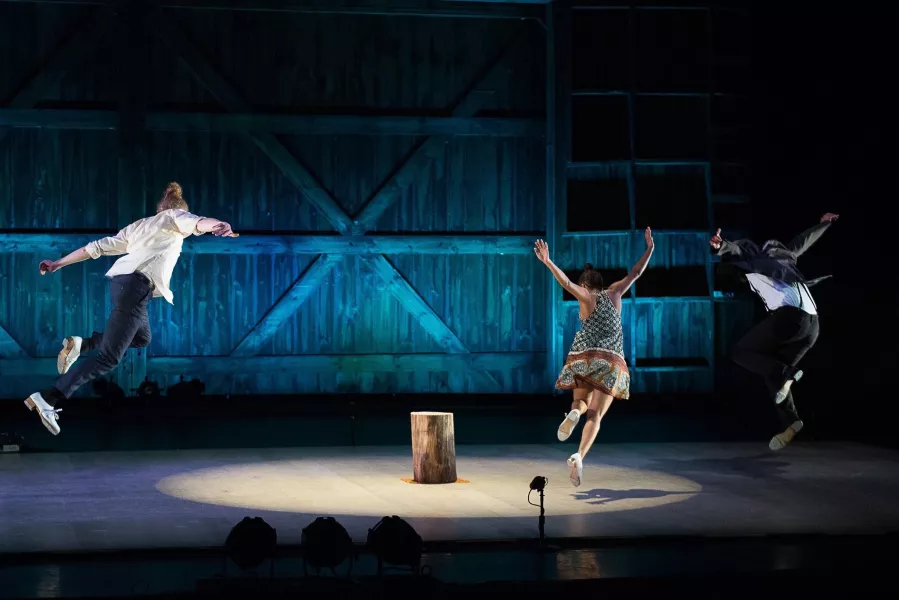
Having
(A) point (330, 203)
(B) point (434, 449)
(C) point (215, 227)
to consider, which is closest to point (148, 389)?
(A) point (330, 203)

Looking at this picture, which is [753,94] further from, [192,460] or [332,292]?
[192,460]

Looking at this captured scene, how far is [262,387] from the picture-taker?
1390 centimetres

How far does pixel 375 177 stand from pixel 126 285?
5.43 meters

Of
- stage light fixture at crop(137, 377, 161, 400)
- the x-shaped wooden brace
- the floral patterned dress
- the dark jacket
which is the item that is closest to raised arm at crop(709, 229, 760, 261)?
the dark jacket

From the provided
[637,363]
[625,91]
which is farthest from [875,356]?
[625,91]

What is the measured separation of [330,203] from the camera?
1392cm

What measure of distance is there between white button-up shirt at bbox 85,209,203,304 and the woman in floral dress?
2.55m

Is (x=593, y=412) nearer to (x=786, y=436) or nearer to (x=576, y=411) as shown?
(x=576, y=411)

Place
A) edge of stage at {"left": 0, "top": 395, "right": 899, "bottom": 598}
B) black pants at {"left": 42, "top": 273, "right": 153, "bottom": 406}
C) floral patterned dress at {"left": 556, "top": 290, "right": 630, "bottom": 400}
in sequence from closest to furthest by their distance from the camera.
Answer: edge of stage at {"left": 0, "top": 395, "right": 899, "bottom": 598}
floral patterned dress at {"left": 556, "top": 290, "right": 630, "bottom": 400}
black pants at {"left": 42, "top": 273, "right": 153, "bottom": 406}

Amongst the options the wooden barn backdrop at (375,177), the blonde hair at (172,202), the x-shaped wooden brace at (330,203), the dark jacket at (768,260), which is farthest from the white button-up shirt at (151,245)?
the x-shaped wooden brace at (330,203)

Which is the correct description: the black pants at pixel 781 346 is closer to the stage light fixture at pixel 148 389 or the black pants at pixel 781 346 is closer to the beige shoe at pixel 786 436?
the beige shoe at pixel 786 436

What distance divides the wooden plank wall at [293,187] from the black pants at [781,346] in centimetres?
415

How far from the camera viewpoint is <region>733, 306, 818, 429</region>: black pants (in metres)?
10.2

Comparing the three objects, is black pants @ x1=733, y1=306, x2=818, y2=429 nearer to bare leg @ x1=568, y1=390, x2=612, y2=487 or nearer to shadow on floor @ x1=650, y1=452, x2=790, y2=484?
shadow on floor @ x1=650, y1=452, x2=790, y2=484
